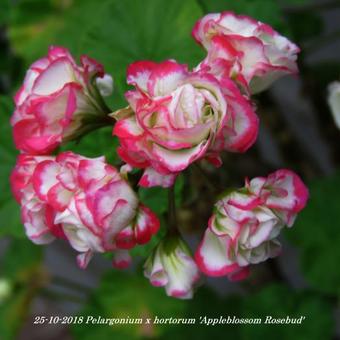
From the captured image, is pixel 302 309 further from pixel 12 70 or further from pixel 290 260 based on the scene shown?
pixel 12 70

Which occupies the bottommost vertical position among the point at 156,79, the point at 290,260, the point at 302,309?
the point at 290,260

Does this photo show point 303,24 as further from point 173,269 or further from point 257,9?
point 173,269

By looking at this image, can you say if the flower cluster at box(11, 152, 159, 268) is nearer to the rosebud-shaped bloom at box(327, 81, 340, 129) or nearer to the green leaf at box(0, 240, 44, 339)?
the rosebud-shaped bloom at box(327, 81, 340, 129)

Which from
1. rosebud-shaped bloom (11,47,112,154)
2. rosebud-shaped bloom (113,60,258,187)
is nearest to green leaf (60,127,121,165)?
rosebud-shaped bloom (11,47,112,154)

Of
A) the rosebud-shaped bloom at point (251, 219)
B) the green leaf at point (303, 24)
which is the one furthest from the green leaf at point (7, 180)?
the green leaf at point (303, 24)

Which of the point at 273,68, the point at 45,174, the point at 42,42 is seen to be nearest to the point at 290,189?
the point at 273,68

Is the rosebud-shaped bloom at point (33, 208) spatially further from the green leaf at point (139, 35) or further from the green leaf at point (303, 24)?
the green leaf at point (303, 24)

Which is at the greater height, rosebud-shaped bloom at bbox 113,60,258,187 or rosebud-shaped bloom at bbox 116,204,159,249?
rosebud-shaped bloom at bbox 113,60,258,187

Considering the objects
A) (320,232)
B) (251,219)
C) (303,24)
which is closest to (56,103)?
(251,219)
